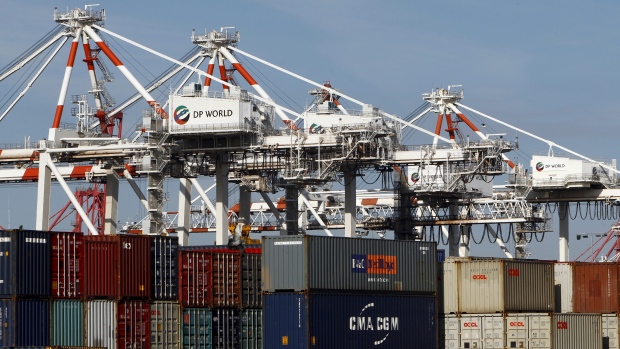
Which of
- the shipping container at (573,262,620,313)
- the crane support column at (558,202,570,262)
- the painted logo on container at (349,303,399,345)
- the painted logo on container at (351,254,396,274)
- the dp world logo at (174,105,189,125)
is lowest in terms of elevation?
the painted logo on container at (349,303,399,345)

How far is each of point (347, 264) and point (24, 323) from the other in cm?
1423

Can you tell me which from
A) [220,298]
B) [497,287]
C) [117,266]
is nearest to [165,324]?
[220,298]

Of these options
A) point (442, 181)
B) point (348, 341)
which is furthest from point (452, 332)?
point (442, 181)

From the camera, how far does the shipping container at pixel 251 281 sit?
59.8 m

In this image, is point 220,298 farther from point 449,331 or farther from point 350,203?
point 350,203

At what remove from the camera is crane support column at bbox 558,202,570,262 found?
114125mm

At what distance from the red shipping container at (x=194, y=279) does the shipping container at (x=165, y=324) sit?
756 millimetres

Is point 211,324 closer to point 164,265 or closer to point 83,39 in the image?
point 164,265

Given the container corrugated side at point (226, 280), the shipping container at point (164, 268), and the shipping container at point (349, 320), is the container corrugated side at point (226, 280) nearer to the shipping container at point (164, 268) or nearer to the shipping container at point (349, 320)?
the shipping container at point (164, 268)

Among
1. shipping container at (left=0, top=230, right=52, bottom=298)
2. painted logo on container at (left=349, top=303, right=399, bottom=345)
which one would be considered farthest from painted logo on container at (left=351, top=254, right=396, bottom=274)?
shipping container at (left=0, top=230, right=52, bottom=298)

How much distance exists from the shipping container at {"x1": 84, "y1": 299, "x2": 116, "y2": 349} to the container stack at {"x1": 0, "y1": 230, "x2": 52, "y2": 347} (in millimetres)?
1848

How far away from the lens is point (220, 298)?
5872 cm

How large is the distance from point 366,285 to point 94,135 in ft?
135

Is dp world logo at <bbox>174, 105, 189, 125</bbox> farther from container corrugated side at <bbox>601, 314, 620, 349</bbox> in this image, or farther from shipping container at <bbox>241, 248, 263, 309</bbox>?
container corrugated side at <bbox>601, 314, 620, 349</bbox>
